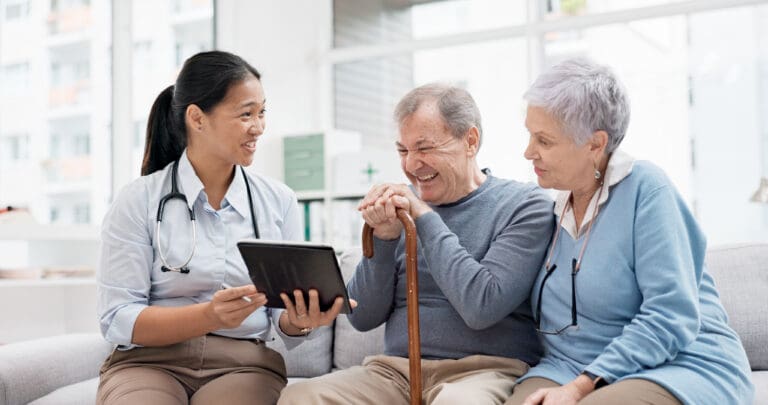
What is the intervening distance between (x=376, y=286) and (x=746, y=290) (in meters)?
1.05

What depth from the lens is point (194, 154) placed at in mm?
2215

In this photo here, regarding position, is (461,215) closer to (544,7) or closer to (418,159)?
(418,159)

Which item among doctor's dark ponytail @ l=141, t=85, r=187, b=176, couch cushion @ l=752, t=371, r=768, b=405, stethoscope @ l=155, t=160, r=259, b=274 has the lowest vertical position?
couch cushion @ l=752, t=371, r=768, b=405

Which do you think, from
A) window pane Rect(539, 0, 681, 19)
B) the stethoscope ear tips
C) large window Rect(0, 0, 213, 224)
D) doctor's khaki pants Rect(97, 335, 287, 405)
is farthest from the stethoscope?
window pane Rect(539, 0, 681, 19)

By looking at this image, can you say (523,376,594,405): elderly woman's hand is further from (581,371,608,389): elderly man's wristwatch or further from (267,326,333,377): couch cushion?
(267,326,333,377): couch cushion

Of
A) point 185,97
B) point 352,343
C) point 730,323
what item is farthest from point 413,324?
point 730,323

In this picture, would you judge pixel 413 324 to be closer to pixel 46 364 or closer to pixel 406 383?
pixel 406 383

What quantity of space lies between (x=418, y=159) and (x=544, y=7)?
3.35 meters

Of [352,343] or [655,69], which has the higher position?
[655,69]

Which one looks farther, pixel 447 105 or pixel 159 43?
pixel 159 43

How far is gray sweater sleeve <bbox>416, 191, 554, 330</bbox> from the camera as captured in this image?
196 centimetres

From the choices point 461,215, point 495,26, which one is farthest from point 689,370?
point 495,26

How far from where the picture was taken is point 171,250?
2076mm

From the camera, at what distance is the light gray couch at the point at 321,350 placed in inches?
88.1
